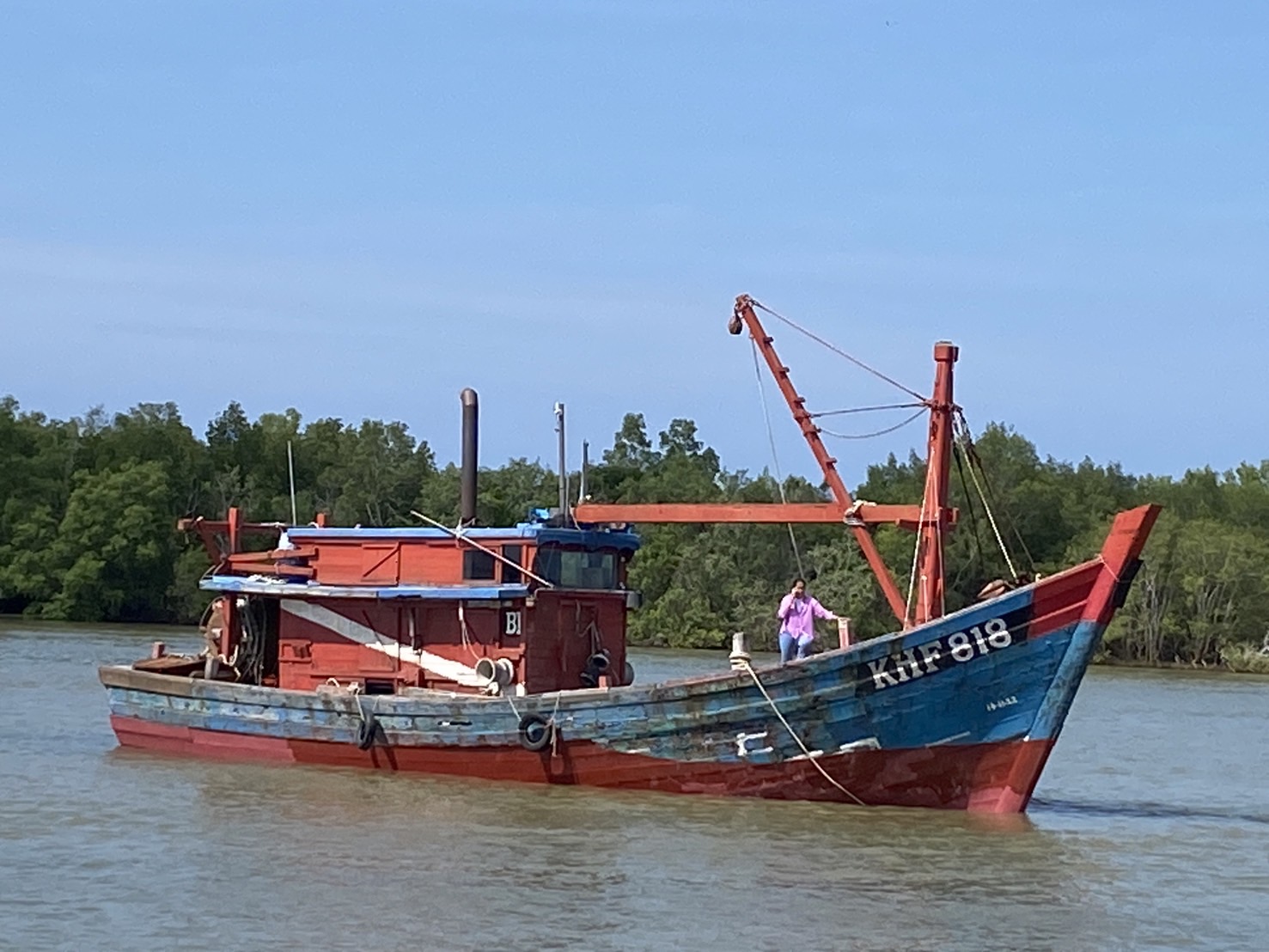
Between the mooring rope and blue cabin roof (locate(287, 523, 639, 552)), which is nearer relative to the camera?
the mooring rope

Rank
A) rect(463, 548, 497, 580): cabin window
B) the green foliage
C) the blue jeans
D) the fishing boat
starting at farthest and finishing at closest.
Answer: the green foliage
rect(463, 548, 497, 580): cabin window
the blue jeans
the fishing boat

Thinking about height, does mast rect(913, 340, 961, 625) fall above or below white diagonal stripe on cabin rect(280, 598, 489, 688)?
above

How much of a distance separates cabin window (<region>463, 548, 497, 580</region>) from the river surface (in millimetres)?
2452

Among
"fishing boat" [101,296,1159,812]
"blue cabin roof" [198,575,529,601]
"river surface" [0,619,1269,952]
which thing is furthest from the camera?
"blue cabin roof" [198,575,529,601]

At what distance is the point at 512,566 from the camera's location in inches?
980

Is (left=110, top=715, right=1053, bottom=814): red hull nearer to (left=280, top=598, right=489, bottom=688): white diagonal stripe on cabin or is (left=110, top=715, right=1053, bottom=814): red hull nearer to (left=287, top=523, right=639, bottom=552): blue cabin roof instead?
(left=280, top=598, right=489, bottom=688): white diagonal stripe on cabin

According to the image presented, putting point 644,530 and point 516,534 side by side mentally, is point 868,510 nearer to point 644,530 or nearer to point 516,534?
point 516,534

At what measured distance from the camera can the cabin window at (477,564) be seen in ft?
82.3

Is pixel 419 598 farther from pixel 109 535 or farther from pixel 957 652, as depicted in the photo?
pixel 109 535

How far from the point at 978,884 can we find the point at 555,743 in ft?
20.4

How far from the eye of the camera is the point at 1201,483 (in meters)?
101

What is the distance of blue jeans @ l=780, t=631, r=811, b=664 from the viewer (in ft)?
77.7

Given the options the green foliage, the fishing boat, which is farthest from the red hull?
the green foliage

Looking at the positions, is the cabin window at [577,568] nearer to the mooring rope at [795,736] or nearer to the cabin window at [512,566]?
the cabin window at [512,566]
